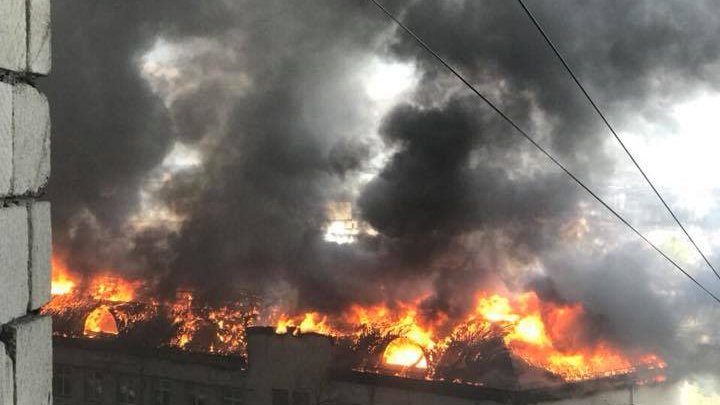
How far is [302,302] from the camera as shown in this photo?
34.2m

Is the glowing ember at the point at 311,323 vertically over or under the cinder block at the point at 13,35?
under

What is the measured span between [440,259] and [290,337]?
694 cm

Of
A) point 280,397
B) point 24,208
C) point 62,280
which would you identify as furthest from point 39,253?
point 62,280

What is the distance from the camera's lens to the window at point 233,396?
30797 mm

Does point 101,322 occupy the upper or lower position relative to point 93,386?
upper

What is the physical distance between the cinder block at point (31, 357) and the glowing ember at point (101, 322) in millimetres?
34907

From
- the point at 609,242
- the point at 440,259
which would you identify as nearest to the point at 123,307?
the point at 440,259

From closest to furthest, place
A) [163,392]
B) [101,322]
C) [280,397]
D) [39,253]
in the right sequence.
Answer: [39,253] → [280,397] → [163,392] → [101,322]

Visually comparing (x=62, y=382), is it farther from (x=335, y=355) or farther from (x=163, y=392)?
(x=335, y=355)

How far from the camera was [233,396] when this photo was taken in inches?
1218

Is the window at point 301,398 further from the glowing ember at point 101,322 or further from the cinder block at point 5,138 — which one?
the cinder block at point 5,138

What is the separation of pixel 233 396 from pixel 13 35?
29902 mm

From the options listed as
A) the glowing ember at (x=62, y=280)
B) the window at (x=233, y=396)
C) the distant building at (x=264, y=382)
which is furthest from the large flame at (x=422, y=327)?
the window at (x=233, y=396)

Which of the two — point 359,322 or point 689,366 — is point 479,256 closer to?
point 359,322
